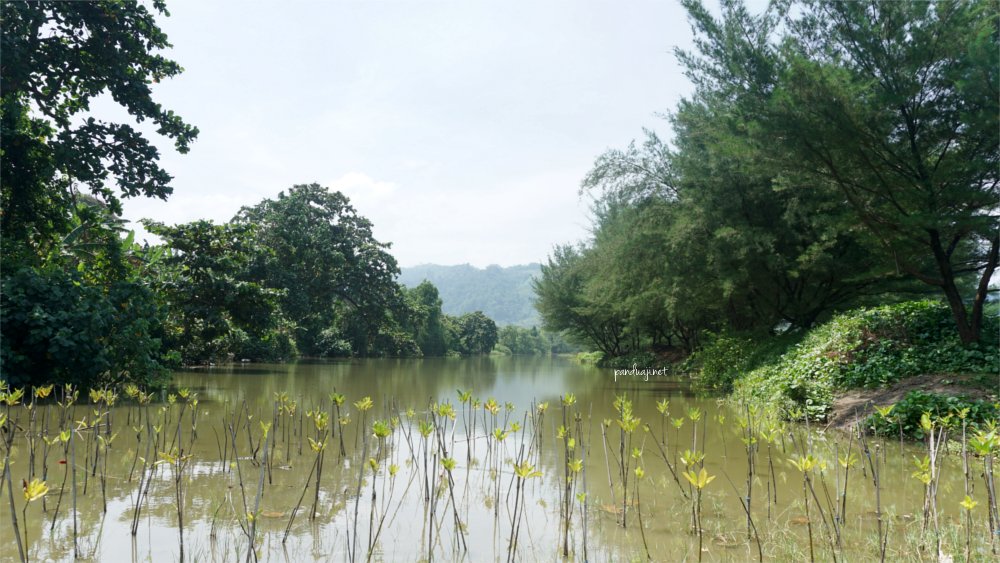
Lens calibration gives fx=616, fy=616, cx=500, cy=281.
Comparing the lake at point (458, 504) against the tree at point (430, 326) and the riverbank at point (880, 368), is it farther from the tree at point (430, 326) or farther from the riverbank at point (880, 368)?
the tree at point (430, 326)

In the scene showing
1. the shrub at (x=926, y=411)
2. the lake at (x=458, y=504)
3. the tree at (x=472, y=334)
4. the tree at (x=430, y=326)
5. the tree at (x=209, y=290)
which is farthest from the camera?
the tree at (x=472, y=334)

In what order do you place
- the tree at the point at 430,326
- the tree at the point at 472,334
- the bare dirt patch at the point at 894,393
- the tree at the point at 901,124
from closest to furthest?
the bare dirt patch at the point at 894,393
the tree at the point at 901,124
the tree at the point at 430,326
the tree at the point at 472,334

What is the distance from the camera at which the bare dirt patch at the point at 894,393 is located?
Answer: 8.43 metres

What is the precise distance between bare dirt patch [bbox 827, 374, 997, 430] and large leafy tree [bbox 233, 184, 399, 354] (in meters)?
23.6

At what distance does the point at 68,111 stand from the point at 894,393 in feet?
53.9

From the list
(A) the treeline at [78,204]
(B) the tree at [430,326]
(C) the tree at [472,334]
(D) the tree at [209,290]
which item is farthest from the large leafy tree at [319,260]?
(C) the tree at [472,334]

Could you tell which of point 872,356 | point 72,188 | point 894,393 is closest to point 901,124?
point 872,356

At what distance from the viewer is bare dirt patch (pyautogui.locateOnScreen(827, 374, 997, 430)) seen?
8.43 metres

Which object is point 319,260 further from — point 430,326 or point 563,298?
point 430,326

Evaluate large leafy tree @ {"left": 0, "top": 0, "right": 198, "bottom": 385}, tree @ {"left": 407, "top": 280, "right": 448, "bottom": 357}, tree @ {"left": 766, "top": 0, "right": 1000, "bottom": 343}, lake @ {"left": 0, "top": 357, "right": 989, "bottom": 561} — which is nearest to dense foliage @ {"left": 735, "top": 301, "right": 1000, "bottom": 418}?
tree @ {"left": 766, "top": 0, "right": 1000, "bottom": 343}

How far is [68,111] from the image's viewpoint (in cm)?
1312

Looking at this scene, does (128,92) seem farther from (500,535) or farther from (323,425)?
(500,535)

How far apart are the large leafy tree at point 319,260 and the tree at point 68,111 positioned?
592 inches

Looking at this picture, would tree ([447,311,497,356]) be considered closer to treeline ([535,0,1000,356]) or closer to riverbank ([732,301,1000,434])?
→ treeline ([535,0,1000,356])
